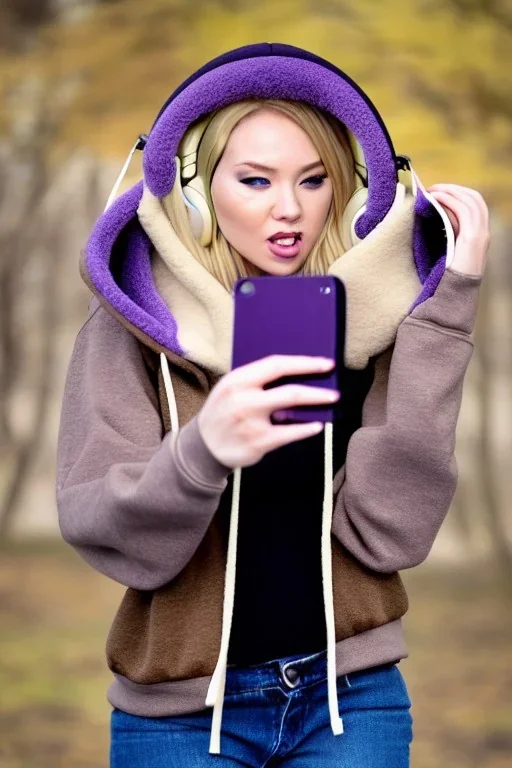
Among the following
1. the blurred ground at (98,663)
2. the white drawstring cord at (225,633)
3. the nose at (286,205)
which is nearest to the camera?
the white drawstring cord at (225,633)

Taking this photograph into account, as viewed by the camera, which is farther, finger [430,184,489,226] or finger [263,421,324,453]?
finger [430,184,489,226]

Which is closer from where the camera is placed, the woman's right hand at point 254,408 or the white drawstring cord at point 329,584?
the woman's right hand at point 254,408

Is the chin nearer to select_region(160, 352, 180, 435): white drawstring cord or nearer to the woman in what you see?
the woman

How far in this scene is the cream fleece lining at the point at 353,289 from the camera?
50.8 inches

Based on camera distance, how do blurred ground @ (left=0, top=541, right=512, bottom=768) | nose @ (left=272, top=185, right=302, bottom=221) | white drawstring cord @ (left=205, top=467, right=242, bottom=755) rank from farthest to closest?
blurred ground @ (left=0, top=541, right=512, bottom=768)
nose @ (left=272, top=185, right=302, bottom=221)
white drawstring cord @ (left=205, top=467, right=242, bottom=755)

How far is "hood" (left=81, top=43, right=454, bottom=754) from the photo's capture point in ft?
4.20

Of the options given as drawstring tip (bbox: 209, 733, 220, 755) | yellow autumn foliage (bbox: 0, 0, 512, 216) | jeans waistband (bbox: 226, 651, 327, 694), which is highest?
yellow autumn foliage (bbox: 0, 0, 512, 216)

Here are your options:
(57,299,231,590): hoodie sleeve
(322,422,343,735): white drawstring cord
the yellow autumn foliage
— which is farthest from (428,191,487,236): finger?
the yellow autumn foliage

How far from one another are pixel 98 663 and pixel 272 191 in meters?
2.18

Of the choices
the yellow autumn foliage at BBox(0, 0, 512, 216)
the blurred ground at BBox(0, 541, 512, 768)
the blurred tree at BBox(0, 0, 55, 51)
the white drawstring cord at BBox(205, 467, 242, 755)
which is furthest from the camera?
the blurred tree at BBox(0, 0, 55, 51)

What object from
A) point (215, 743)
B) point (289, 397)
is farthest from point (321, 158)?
point (215, 743)

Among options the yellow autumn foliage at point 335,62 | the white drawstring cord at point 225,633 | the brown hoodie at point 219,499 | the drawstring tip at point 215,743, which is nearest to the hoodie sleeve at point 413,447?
the brown hoodie at point 219,499

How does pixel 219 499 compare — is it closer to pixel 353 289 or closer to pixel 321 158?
pixel 353 289

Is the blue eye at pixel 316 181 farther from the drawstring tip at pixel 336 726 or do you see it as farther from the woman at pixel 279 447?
the drawstring tip at pixel 336 726
